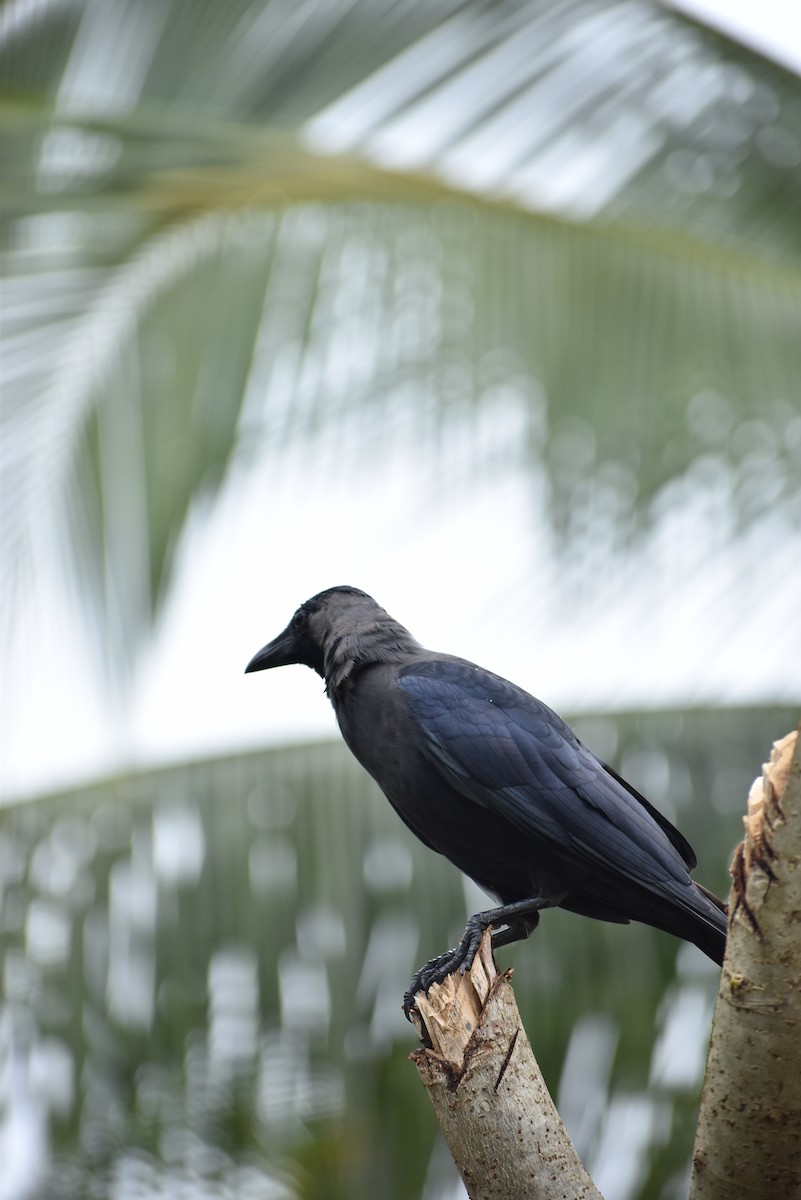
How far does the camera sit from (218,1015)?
648 cm

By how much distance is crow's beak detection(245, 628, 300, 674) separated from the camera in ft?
16.6

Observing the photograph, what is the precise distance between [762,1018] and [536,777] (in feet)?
4.80

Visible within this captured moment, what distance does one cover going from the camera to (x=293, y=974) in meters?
6.53

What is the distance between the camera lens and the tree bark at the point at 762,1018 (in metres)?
2.73

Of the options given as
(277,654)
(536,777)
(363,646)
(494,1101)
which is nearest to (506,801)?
(536,777)

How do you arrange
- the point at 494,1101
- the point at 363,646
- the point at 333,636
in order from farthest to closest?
the point at 333,636
the point at 363,646
the point at 494,1101

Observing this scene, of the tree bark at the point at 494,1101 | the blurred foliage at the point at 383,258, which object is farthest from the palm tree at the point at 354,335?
the tree bark at the point at 494,1101

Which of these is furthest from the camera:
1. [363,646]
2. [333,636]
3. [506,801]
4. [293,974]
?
[293,974]

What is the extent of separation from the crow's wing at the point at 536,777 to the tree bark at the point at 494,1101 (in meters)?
0.81

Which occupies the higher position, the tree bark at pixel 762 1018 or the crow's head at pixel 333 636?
the crow's head at pixel 333 636

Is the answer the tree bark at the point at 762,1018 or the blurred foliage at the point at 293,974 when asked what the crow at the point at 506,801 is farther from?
the blurred foliage at the point at 293,974

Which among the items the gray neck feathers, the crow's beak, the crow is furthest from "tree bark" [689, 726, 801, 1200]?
the crow's beak

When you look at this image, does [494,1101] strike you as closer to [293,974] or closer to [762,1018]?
[762,1018]

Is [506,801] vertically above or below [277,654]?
below
